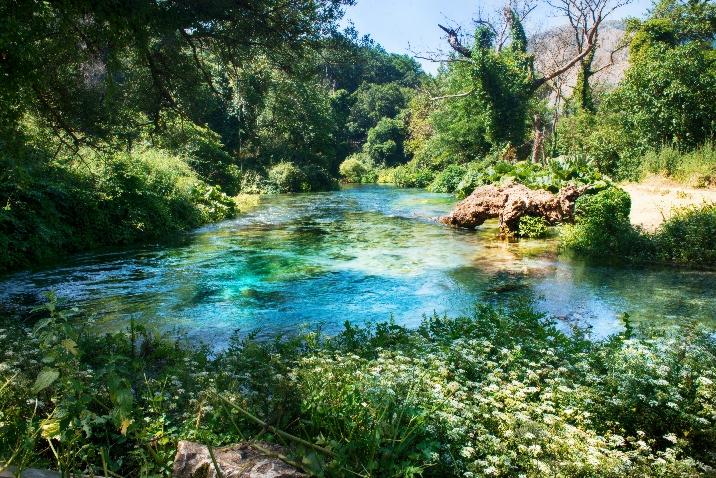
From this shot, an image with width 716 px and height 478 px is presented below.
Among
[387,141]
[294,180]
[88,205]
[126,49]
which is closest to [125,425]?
[126,49]

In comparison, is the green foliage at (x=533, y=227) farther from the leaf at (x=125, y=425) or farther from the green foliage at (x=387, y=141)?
the green foliage at (x=387, y=141)

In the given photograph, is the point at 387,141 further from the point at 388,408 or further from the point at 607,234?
the point at 388,408

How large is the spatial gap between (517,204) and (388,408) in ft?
36.5

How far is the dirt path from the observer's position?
1213 centimetres

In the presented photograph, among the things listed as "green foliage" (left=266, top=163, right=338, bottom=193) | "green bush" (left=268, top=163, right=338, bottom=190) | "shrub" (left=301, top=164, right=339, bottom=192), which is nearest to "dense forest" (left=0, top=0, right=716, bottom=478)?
"green bush" (left=268, top=163, right=338, bottom=190)

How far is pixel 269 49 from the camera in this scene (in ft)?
31.9

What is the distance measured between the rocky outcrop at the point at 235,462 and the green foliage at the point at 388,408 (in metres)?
0.09

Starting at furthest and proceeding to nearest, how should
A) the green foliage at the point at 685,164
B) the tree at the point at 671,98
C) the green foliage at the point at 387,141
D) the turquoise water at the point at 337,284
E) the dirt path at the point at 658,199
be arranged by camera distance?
the green foliage at the point at 387,141, the tree at the point at 671,98, the green foliage at the point at 685,164, the dirt path at the point at 658,199, the turquoise water at the point at 337,284

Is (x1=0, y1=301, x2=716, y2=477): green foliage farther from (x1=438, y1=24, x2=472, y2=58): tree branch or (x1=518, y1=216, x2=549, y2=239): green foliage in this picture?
(x1=438, y1=24, x2=472, y2=58): tree branch

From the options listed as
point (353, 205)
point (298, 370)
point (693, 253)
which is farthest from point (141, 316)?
point (353, 205)

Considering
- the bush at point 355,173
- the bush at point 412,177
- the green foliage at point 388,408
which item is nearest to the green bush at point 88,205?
the green foliage at point 388,408

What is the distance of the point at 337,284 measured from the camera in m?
8.91

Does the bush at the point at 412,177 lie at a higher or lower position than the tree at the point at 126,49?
lower

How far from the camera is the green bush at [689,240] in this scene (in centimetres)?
936
